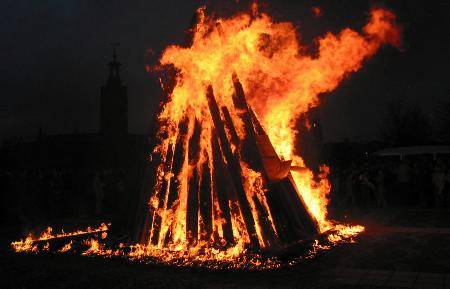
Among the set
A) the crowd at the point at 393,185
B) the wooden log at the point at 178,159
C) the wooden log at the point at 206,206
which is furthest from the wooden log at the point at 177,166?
the crowd at the point at 393,185

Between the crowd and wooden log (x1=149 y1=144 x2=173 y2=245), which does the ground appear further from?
the crowd

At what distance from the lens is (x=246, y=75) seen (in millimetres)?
11367

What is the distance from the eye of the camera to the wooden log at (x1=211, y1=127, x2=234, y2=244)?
9.31 m

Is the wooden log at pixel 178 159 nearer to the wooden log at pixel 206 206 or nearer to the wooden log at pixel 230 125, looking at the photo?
the wooden log at pixel 206 206

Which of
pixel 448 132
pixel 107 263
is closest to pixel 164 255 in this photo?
pixel 107 263

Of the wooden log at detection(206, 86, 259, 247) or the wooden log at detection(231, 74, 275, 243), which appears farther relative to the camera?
the wooden log at detection(231, 74, 275, 243)

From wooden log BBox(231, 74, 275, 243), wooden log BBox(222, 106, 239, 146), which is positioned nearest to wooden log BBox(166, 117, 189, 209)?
wooden log BBox(222, 106, 239, 146)

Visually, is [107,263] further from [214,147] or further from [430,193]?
[430,193]

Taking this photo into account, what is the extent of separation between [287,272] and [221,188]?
2.79 metres

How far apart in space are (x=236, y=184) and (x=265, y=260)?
1.99 meters

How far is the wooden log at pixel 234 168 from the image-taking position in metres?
9.21

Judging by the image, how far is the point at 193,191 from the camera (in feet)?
32.5

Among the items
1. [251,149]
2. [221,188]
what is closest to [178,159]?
[221,188]

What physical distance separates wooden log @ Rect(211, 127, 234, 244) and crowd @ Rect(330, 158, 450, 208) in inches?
376
